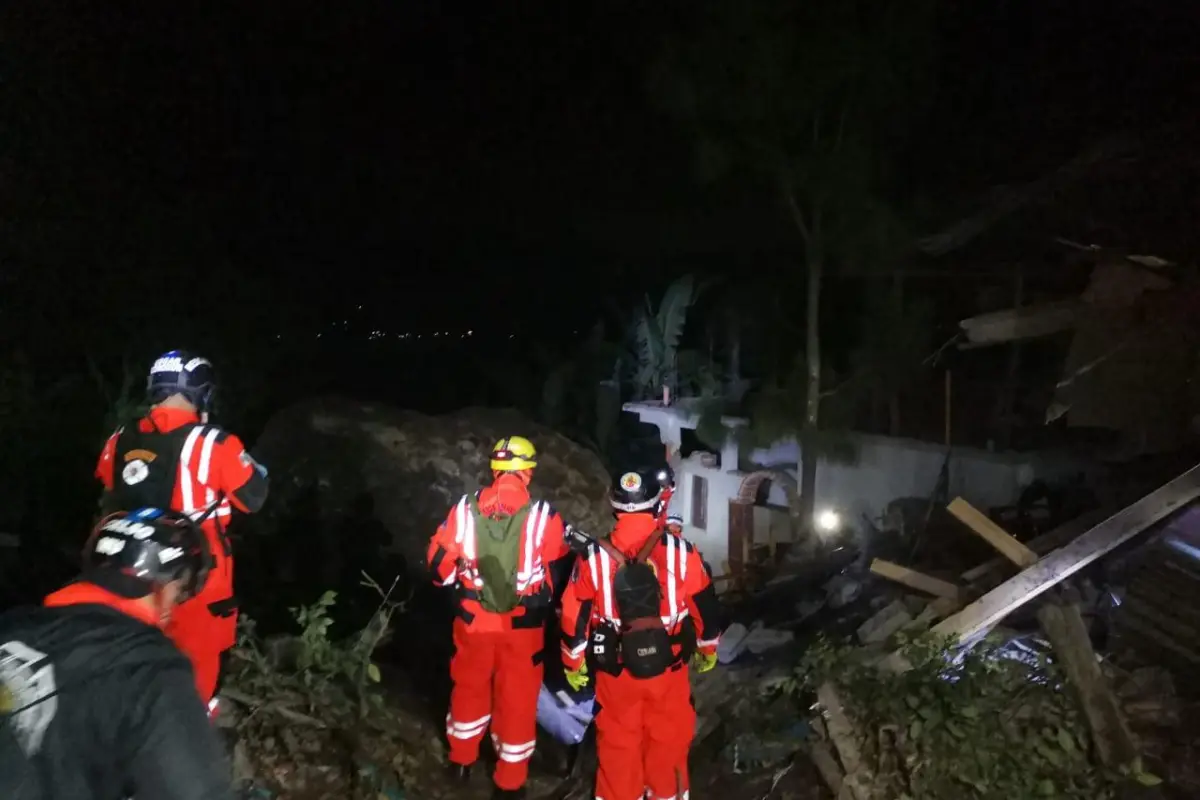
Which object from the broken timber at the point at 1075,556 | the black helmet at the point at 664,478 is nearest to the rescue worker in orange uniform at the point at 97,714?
the black helmet at the point at 664,478

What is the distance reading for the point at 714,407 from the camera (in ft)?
42.7

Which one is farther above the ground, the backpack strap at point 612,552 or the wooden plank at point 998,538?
the backpack strap at point 612,552

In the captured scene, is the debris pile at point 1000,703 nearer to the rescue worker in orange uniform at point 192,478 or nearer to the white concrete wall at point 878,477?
the rescue worker in orange uniform at point 192,478

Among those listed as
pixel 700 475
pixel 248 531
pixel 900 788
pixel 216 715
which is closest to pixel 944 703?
pixel 900 788

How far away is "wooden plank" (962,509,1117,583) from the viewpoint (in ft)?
19.1

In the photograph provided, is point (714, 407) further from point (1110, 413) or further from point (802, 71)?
point (1110, 413)

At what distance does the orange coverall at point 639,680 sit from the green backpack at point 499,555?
49 cm

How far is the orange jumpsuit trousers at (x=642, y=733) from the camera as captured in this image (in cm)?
428

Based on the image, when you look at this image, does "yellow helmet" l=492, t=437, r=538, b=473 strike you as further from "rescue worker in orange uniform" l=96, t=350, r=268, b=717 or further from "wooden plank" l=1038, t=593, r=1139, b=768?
"wooden plank" l=1038, t=593, r=1139, b=768

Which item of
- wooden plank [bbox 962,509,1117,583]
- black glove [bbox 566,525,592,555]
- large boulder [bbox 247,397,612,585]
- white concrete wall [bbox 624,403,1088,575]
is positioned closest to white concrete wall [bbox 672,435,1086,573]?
white concrete wall [bbox 624,403,1088,575]

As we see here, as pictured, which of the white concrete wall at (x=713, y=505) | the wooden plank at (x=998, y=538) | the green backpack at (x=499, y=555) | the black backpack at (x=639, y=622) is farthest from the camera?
the white concrete wall at (x=713, y=505)

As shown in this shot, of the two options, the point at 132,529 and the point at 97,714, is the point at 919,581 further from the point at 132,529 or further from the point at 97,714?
the point at 97,714

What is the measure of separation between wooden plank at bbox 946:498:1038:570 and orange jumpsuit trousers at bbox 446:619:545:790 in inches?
118

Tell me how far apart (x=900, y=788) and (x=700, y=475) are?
10.0 meters
